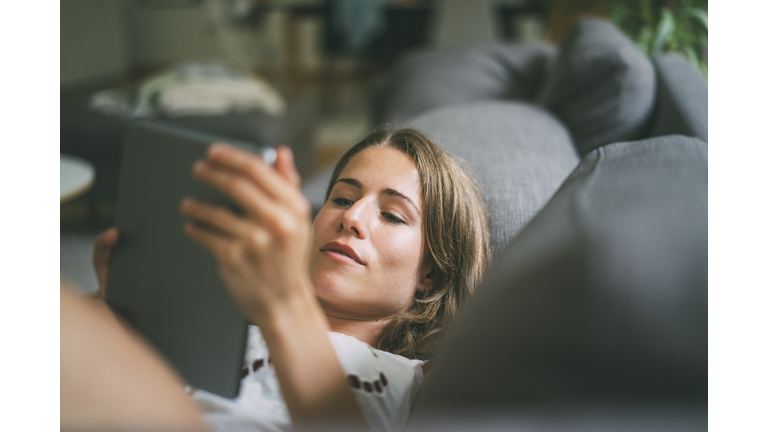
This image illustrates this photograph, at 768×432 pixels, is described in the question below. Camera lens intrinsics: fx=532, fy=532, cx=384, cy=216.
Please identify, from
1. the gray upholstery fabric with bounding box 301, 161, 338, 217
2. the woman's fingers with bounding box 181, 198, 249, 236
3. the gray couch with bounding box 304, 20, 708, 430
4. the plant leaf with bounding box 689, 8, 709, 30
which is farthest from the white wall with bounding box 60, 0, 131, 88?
the gray couch with bounding box 304, 20, 708, 430

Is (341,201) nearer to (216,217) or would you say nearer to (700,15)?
(216,217)

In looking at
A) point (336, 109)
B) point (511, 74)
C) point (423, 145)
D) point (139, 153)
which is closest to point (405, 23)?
point (336, 109)

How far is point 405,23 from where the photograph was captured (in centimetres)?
587

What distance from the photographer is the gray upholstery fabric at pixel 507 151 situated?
97 centimetres

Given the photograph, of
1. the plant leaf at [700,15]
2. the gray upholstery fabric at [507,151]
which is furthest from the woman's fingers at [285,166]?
the plant leaf at [700,15]

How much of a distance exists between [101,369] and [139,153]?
23 centimetres

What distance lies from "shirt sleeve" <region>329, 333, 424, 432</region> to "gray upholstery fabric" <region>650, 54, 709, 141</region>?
0.54 m

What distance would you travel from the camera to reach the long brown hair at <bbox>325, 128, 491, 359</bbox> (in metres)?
0.81

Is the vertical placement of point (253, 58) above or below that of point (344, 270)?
below

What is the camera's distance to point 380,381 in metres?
0.61

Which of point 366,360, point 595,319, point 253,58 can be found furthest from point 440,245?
point 253,58

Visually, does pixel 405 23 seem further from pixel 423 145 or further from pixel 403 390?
pixel 403 390

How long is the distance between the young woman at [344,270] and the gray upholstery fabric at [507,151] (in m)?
0.06

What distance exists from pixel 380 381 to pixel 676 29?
149cm
